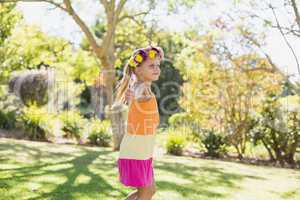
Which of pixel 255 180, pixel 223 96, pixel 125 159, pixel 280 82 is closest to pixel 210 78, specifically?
pixel 223 96

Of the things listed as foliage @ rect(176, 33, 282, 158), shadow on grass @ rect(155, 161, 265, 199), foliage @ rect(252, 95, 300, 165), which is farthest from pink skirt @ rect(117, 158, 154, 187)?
foliage @ rect(176, 33, 282, 158)

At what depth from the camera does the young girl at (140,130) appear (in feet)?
12.5

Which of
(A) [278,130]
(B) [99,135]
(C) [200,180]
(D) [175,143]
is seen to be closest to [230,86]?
(A) [278,130]

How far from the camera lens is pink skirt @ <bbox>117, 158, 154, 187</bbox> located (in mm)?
3773

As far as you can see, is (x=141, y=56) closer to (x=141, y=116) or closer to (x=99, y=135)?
(x=141, y=116)

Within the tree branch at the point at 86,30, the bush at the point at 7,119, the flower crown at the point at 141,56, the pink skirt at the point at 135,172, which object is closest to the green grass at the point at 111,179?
the pink skirt at the point at 135,172

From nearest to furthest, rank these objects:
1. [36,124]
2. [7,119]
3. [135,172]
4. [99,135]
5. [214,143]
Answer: [135,172], [214,143], [99,135], [36,124], [7,119]

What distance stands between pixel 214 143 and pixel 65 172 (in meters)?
5.12

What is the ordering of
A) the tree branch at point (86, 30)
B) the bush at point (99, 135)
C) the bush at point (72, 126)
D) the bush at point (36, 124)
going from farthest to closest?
the bush at point (72, 126), the bush at point (36, 124), the bush at point (99, 135), the tree branch at point (86, 30)

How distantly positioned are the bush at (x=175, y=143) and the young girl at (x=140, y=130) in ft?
24.3

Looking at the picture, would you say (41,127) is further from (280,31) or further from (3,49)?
(280,31)

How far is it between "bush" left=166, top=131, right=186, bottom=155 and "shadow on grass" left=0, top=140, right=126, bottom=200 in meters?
1.97

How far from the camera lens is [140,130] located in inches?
151

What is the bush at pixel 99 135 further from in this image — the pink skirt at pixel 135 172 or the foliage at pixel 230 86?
the pink skirt at pixel 135 172
